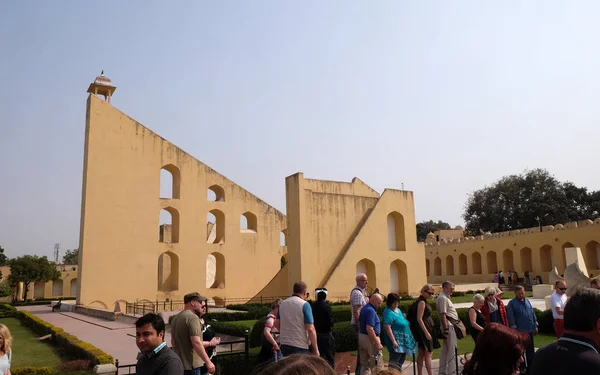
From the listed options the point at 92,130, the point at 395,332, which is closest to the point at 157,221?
the point at 92,130

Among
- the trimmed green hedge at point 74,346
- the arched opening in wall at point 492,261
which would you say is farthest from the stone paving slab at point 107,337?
the arched opening in wall at point 492,261

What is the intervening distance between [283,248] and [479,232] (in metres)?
26.9

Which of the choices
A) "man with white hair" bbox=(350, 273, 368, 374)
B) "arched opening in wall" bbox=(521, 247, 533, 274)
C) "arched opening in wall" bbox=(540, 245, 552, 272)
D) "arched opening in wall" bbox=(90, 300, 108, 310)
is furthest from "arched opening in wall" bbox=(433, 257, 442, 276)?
"man with white hair" bbox=(350, 273, 368, 374)

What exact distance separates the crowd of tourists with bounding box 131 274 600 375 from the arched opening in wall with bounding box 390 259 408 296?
558 inches

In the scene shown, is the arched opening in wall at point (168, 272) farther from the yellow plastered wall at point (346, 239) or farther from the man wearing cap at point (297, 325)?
the man wearing cap at point (297, 325)

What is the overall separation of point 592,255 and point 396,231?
15.8m

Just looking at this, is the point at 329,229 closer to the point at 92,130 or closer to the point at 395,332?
the point at 92,130

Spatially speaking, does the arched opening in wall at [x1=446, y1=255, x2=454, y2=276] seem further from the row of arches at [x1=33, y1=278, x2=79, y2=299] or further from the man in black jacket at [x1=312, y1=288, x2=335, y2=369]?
the man in black jacket at [x1=312, y1=288, x2=335, y2=369]

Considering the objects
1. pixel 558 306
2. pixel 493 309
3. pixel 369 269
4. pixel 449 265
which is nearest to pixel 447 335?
pixel 493 309

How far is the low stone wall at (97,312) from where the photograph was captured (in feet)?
56.5

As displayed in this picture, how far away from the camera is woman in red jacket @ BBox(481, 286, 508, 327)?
7.19 m

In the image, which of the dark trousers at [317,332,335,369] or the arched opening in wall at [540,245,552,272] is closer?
the dark trousers at [317,332,335,369]

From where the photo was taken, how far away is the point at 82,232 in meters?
21.2

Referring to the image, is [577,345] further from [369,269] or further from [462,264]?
[462,264]
